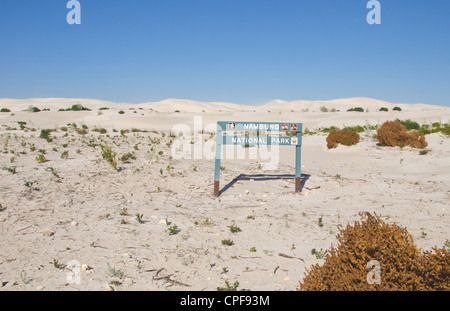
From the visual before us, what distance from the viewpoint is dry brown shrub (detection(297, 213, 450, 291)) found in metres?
2.83

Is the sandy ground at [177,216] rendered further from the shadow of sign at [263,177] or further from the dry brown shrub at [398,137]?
the dry brown shrub at [398,137]

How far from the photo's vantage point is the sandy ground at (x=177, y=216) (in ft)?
12.5

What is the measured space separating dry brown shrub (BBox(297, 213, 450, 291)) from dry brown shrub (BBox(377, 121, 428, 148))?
11248 mm

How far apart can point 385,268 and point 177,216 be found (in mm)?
3441

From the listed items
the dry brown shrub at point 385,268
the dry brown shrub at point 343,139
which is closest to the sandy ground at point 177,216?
the dry brown shrub at point 385,268

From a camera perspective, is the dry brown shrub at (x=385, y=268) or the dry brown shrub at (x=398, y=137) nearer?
the dry brown shrub at (x=385, y=268)

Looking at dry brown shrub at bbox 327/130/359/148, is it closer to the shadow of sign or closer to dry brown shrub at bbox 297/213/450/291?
the shadow of sign

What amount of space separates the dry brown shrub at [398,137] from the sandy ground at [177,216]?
2.68 metres

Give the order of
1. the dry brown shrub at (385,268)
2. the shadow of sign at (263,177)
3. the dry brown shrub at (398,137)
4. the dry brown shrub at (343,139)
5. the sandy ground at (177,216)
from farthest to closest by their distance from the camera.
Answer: the dry brown shrub at (343,139), the dry brown shrub at (398,137), the shadow of sign at (263,177), the sandy ground at (177,216), the dry brown shrub at (385,268)

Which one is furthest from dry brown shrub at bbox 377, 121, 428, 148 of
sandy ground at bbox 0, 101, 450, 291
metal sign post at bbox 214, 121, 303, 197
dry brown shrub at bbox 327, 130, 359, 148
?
metal sign post at bbox 214, 121, 303, 197

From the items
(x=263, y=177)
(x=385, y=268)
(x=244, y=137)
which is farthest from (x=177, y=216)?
(x=263, y=177)
